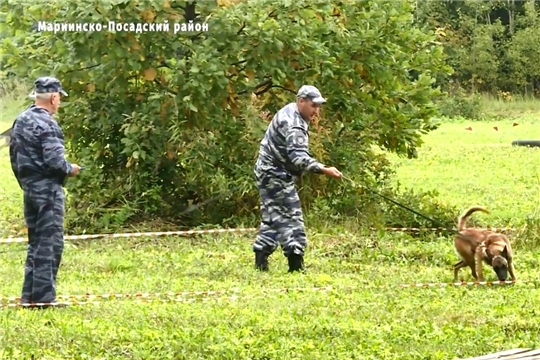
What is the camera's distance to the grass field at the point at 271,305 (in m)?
7.15

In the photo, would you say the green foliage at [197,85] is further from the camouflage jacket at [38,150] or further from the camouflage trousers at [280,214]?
the camouflage jacket at [38,150]

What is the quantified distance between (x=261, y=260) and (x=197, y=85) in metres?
3.20

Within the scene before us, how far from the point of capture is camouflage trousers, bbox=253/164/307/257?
10453 millimetres

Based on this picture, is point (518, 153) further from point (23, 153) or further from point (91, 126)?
point (23, 153)

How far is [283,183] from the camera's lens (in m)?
10.5

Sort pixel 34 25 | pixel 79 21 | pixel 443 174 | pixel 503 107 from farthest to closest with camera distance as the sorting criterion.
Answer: pixel 503 107
pixel 443 174
pixel 34 25
pixel 79 21

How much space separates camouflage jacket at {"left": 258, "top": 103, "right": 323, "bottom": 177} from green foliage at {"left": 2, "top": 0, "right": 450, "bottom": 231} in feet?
9.27

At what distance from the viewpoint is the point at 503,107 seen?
2631 centimetres

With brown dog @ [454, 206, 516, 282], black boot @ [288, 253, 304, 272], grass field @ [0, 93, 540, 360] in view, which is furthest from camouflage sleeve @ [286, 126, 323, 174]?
brown dog @ [454, 206, 516, 282]

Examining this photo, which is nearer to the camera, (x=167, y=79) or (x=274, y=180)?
(x=274, y=180)

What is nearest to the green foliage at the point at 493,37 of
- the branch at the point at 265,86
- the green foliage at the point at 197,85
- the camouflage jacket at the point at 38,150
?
the green foliage at the point at 197,85

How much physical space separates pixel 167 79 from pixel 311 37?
1.84 meters

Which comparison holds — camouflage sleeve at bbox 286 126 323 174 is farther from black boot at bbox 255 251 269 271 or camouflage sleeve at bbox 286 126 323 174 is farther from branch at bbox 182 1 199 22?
branch at bbox 182 1 199 22

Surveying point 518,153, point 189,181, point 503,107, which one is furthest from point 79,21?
point 503,107
